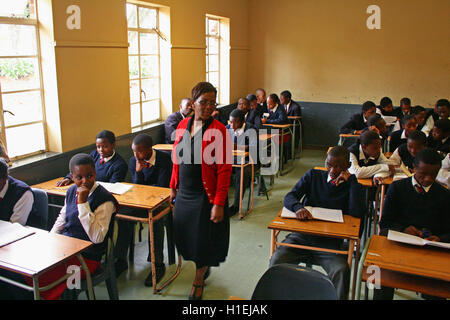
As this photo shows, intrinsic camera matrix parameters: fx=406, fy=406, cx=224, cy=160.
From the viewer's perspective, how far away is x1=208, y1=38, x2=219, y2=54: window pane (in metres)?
7.23

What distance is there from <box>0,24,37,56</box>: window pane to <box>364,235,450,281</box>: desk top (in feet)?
11.0

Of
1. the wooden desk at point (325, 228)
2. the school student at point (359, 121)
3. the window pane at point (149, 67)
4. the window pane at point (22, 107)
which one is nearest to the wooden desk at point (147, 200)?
the window pane at point (22, 107)

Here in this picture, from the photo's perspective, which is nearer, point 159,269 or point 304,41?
point 159,269

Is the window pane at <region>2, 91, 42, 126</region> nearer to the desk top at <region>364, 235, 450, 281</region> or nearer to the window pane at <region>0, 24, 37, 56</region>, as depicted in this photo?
the window pane at <region>0, 24, 37, 56</region>

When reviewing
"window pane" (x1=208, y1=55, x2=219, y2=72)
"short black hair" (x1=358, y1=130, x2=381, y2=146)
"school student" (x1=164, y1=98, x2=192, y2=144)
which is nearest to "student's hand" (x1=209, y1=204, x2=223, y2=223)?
"short black hair" (x1=358, y1=130, x2=381, y2=146)

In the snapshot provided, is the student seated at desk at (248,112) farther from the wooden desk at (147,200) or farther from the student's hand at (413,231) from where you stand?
the student's hand at (413,231)

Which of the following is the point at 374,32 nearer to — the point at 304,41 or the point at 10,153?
the point at 304,41

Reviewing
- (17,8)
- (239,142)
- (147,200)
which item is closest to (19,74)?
(17,8)

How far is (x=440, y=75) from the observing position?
7.28m

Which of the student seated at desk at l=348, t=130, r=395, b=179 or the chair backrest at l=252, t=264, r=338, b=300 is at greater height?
the student seated at desk at l=348, t=130, r=395, b=179

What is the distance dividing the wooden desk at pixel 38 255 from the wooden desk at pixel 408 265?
153 centimetres

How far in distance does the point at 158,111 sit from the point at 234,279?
131 inches

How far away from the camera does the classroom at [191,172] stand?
2346 mm
